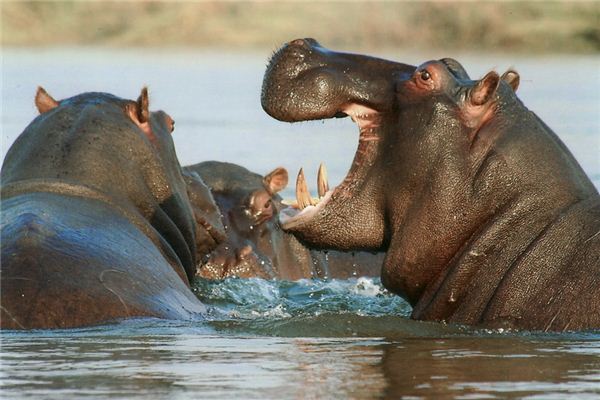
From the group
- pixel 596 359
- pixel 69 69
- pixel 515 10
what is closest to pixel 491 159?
pixel 596 359

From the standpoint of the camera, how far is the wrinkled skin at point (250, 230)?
36.4ft

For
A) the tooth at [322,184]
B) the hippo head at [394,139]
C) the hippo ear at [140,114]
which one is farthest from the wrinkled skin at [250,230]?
the hippo head at [394,139]

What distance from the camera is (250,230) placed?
11406 mm

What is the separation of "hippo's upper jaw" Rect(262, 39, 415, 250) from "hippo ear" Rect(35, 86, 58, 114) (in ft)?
4.20

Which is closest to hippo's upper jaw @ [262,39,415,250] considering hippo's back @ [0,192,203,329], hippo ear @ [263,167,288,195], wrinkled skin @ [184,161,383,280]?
hippo's back @ [0,192,203,329]

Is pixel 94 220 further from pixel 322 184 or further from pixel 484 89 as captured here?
pixel 484 89

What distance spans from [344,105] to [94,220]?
1.31 meters

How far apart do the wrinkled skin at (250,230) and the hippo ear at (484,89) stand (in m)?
4.19

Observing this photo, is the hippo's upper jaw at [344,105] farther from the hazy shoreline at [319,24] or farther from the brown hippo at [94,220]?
the hazy shoreline at [319,24]

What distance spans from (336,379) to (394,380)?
208 mm

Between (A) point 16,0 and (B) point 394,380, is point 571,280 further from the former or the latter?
(A) point 16,0

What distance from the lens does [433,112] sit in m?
7.07

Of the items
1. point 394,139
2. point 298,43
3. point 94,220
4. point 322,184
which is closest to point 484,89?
point 394,139

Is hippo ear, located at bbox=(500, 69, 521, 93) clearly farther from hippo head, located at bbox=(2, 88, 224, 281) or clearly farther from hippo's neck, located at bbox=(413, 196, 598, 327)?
hippo head, located at bbox=(2, 88, 224, 281)
